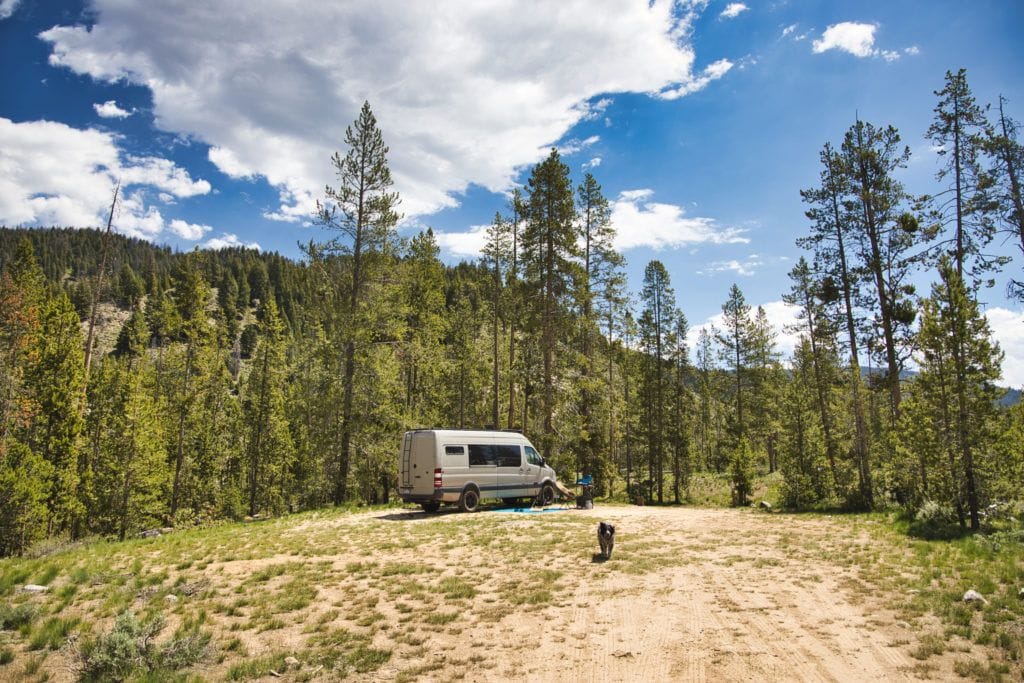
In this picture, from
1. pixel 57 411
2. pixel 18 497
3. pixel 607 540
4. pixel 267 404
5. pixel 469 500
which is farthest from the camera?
pixel 267 404

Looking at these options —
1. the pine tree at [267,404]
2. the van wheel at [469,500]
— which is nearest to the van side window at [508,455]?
the van wheel at [469,500]

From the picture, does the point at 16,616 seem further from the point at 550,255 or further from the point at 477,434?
the point at 550,255

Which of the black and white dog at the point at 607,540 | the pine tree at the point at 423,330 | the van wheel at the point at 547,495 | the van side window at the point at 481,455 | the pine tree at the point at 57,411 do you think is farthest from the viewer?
the pine tree at the point at 423,330

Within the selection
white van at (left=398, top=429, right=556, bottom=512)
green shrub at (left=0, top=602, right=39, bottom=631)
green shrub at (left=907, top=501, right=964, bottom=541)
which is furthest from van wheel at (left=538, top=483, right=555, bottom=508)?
green shrub at (left=0, top=602, right=39, bottom=631)

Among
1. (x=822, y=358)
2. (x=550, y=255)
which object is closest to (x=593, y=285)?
(x=550, y=255)

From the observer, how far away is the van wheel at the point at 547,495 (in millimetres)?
19141

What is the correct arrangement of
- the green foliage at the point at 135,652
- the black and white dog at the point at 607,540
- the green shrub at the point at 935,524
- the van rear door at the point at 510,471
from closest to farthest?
the green foliage at the point at 135,652
the black and white dog at the point at 607,540
the green shrub at the point at 935,524
the van rear door at the point at 510,471

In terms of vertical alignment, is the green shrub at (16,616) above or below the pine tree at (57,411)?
below

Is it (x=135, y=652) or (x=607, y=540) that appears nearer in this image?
(x=135, y=652)

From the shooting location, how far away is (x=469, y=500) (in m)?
17.0

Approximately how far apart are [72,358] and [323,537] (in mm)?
18617

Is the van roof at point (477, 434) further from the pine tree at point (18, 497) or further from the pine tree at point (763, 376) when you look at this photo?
the pine tree at point (763, 376)

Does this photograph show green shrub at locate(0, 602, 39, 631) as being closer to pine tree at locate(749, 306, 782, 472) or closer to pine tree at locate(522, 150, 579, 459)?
pine tree at locate(522, 150, 579, 459)

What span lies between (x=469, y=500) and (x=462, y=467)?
1.19 meters
